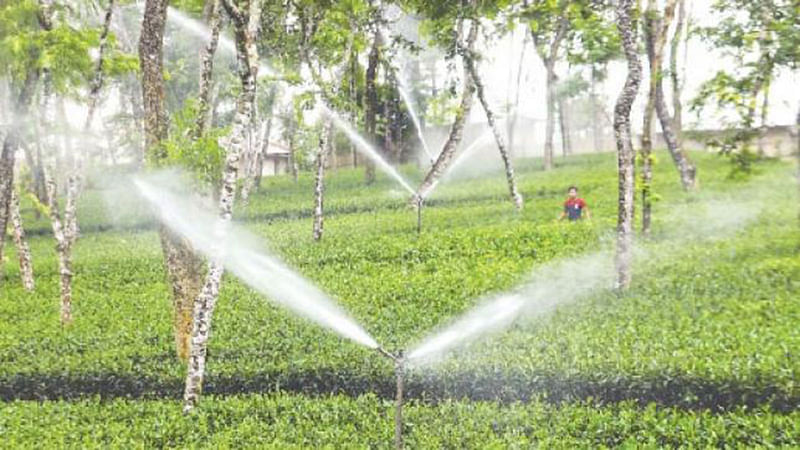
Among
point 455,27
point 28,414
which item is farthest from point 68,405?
point 455,27

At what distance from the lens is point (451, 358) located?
394 inches

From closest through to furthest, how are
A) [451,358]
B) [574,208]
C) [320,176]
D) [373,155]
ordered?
[451,358] < [574,208] < [320,176] < [373,155]

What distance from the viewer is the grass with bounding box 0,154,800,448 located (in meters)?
8.37

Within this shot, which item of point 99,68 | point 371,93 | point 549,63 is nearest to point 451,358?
point 99,68

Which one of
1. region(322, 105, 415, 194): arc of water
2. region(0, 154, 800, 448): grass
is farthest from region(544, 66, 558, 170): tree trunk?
region(0, 154, 800, 448): grass

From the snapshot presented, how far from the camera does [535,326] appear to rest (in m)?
11.4

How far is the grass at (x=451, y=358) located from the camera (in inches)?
329

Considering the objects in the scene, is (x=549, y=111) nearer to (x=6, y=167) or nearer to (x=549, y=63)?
(x=549, y=63)

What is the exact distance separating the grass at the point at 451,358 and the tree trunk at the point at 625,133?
2.09ft

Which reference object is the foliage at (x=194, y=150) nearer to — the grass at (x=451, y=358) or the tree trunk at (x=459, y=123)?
the grass at (x=451, y=358)

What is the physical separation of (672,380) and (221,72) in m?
28.3

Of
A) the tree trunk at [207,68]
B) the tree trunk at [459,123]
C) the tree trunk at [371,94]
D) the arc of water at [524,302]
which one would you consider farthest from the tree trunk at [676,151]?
the tree trunk at [207,68]

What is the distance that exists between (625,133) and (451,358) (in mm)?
4773

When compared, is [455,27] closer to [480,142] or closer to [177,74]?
[177,74]
